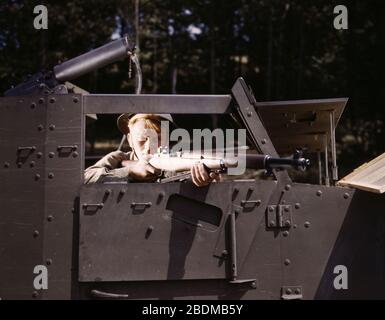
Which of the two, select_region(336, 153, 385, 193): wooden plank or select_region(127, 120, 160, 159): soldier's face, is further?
select_region(127, 120, 160, 159): soldier's face

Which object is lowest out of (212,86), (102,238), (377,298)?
(377,298)

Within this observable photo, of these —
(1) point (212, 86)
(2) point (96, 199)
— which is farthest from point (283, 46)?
(2) point (96, 199)

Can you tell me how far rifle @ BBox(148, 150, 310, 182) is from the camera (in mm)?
2410

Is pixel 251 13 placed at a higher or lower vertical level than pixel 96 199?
higher

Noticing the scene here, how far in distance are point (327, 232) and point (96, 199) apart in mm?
1349

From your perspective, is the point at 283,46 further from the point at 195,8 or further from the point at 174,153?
the point at 174,153

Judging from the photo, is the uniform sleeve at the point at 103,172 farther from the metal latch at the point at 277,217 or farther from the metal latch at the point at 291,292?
the metal latch at the point at 291,292

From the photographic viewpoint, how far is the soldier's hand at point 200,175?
8.25 feet

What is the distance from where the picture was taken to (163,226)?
2529 millimetres

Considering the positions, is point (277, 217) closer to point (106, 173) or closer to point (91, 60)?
point (106, 173)

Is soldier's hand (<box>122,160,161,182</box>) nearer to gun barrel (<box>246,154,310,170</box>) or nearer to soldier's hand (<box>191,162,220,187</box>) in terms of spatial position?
soldier's hand (<box>191,162,220,187</box>)

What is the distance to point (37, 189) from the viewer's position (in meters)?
2.58

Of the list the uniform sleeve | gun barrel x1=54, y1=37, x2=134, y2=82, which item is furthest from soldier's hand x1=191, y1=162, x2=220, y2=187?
gun barrel x1=54, y1=37, x2=134, y2=82

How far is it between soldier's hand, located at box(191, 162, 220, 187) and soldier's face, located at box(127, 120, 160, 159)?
98 cm
